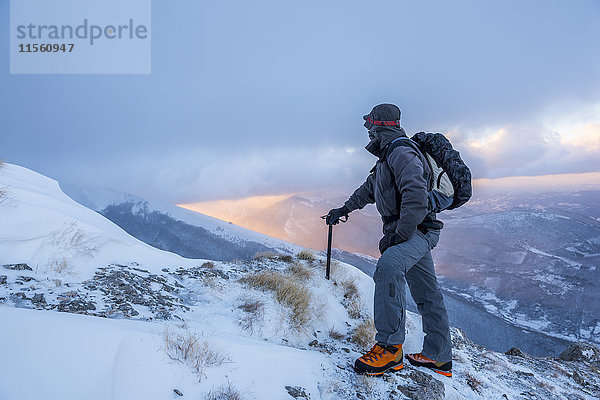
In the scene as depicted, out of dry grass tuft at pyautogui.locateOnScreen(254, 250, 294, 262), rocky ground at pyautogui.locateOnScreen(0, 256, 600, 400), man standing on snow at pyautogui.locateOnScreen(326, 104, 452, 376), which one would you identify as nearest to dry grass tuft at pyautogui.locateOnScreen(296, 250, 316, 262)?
dry grass tuft at pyautogui.locateOnScreen(254, 250, 294, 262)

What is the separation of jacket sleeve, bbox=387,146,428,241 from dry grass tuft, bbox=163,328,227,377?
6.84 feet

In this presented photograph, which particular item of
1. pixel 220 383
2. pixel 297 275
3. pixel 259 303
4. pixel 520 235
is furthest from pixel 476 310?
pixel 220 383

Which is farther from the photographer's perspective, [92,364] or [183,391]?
[183,391]

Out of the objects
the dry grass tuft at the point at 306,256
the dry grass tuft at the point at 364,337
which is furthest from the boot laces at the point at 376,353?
the dry grass tuft at the point at 306,256

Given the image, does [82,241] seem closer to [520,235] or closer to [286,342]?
[286,342]

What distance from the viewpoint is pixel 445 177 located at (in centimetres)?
314

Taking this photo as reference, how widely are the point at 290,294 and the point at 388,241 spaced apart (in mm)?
1943

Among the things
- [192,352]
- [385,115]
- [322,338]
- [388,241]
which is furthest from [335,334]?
[385,115]

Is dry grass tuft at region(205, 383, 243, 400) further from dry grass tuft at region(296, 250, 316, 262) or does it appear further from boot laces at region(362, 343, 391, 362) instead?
dry grass tuft at region(296, 250, 316, 262)

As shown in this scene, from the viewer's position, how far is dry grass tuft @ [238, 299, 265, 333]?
11.7 feet

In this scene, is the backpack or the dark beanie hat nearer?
the backpack

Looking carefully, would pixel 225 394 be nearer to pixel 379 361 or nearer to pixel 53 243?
pixel 379 361

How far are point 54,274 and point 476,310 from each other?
2386cm

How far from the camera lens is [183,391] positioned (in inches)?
78.6
